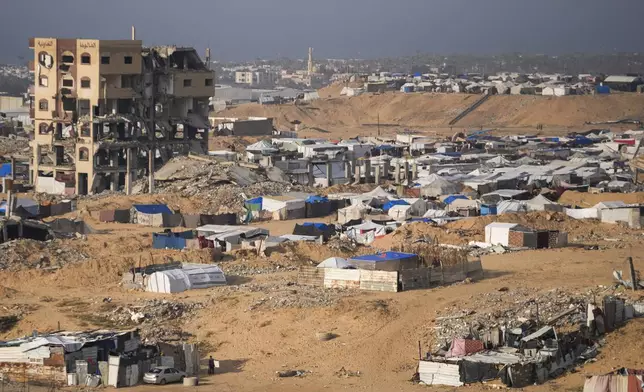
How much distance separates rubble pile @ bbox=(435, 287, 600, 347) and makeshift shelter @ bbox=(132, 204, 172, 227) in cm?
1637

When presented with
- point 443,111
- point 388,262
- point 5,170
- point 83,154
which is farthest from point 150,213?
point 443,111

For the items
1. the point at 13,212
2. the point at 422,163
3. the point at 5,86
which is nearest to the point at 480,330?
the point at 13,212

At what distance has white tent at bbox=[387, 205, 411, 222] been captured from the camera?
136 ft

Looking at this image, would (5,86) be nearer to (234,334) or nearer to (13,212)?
(13,212)

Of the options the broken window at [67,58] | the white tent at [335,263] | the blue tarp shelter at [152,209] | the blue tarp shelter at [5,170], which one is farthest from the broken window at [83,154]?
the white tent at [335,263]

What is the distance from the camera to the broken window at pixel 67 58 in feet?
183

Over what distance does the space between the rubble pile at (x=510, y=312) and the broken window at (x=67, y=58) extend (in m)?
32.6

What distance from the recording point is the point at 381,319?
25953mm

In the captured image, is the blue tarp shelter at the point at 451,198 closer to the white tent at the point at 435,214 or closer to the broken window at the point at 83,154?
the white tent at the point at 435,214

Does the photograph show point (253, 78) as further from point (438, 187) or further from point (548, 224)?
point (548, 224)

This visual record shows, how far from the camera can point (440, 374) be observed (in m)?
21.9

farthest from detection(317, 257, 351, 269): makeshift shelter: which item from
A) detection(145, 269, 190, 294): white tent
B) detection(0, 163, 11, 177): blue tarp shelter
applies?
detection(0, 163, 11, 177): blue tarp shelter

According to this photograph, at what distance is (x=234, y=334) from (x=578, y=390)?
753 cm

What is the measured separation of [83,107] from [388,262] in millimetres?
29190
